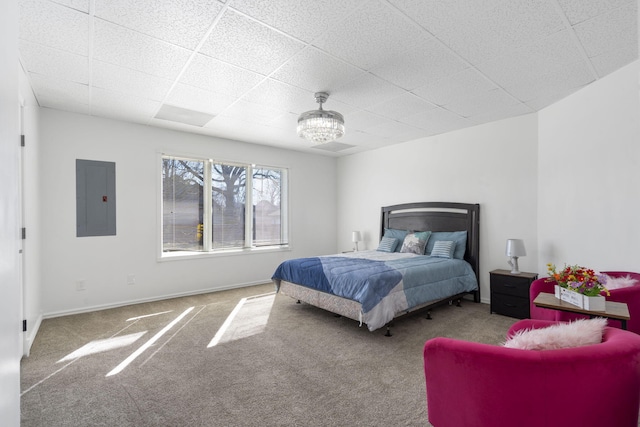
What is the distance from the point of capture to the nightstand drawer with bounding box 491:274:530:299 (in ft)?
12.2

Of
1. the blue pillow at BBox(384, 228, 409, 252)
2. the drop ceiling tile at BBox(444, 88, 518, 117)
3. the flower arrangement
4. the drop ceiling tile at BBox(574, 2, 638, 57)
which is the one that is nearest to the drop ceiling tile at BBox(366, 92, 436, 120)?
the drop ceiling tile at BBox(444, 88, 518, 117)

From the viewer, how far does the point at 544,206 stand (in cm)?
390

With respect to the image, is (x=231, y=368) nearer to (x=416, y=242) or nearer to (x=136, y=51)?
(x=136, y=51)

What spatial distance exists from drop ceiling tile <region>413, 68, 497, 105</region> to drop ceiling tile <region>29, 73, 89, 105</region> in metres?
3.68

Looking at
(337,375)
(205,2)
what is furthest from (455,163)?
(205,2)

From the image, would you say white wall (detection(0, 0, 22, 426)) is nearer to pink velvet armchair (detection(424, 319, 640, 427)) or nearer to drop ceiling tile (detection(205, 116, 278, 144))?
pink velvet armchair (detection(424, 319, 640, 427))

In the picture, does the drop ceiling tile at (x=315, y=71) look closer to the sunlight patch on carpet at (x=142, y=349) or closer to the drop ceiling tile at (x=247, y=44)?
the drop ceiling tile at (x=247, y=44)

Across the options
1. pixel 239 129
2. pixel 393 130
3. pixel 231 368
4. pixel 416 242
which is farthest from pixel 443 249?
pixel 239 129

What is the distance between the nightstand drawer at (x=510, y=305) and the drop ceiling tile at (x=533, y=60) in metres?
2.50

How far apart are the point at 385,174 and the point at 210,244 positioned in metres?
3.47

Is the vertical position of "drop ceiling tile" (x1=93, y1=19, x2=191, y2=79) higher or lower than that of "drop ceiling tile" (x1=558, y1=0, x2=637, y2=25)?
lower

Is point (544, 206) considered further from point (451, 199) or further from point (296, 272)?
point (296, 272)

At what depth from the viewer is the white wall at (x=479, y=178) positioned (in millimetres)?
4152

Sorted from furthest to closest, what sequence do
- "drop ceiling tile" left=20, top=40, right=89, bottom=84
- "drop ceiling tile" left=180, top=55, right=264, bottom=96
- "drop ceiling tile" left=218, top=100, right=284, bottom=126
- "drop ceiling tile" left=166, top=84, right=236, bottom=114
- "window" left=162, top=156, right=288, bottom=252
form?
"window" left=162, top=156, right=288, bottom=252, "drop ceiling tile" left=218, top=100, right=284, bottom=126, "drop ceiling tile" left=166, top=84, right=236, bottom=114, "drop ceiling tile" left=180, top=55, right=264, bottom=96, "drop ceiling tile" left=20, top=40, right=89, bottom=84
